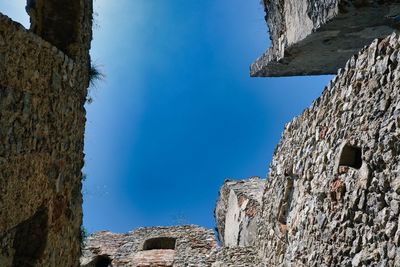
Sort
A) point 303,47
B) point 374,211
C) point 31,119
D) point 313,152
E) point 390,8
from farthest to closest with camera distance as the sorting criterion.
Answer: point 303,47 → point 313,152 → point 31,119 → point 390,8 → point 374,211

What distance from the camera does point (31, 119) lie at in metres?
4.02

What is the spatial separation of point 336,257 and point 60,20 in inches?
165

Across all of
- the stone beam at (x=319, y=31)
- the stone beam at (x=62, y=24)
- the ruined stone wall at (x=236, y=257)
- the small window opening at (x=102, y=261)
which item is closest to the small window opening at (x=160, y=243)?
the small window opening at (x=102, y=261)

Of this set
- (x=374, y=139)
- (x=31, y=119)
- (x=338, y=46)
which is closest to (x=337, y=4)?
(x=374, y=139)

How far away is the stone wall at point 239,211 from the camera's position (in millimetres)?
10742

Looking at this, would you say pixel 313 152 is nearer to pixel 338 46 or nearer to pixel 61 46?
pixel 338 46

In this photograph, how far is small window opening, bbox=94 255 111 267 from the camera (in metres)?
12.3

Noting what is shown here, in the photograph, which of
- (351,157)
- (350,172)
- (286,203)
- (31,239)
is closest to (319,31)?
(351,157)

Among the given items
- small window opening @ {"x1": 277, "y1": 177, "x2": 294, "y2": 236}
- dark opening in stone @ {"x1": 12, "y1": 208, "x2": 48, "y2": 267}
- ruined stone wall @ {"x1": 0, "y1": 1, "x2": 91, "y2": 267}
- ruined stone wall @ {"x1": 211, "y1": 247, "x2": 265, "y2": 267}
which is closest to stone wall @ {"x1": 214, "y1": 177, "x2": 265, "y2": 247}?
ruined stone wall @ {"x1": 211, "y1": 247, "x2": 265, "y2": 267}

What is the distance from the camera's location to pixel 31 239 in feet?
14.6

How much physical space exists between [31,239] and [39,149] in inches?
40.1

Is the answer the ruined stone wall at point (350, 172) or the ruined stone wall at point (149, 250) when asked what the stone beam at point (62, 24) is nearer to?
the ruined stone wall at point (350, 172)

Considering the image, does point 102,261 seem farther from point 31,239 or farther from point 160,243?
point 31,239

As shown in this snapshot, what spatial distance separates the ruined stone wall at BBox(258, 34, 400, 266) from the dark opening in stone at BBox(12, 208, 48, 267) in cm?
290
